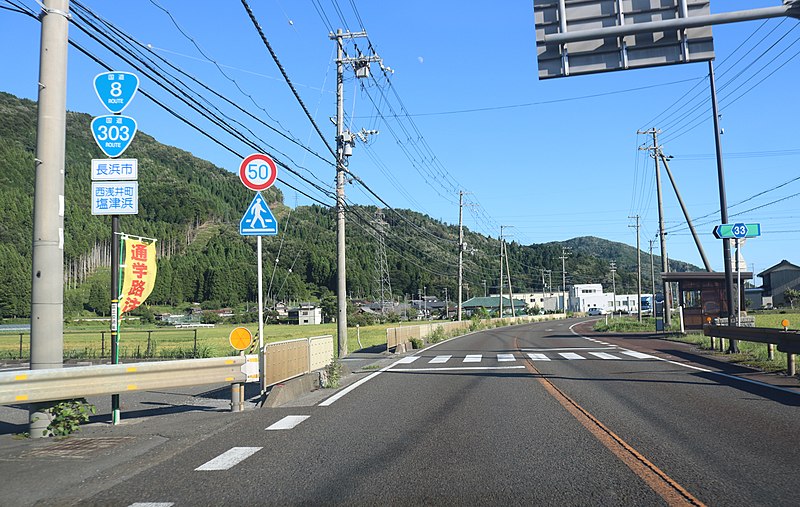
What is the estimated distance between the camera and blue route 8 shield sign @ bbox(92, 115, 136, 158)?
9.90 meters

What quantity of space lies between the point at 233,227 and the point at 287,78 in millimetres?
125103

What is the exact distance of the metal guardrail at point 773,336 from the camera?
1398 cm

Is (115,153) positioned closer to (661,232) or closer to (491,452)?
(491,452)

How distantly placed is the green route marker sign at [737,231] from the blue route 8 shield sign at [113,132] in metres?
18.9

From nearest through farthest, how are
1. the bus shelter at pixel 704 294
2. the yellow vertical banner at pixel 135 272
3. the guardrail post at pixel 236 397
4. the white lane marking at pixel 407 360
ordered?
the yellow vertical banner at pixel 135 272 → the guardrail post at pixel 236 397 → the white lane marking at pixel 407 360 → the bus shelter at pixel 704 294

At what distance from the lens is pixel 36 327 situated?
8961mm

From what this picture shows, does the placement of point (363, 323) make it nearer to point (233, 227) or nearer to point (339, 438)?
point (233, 227)

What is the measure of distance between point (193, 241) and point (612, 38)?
422ft

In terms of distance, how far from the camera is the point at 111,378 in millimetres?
9367

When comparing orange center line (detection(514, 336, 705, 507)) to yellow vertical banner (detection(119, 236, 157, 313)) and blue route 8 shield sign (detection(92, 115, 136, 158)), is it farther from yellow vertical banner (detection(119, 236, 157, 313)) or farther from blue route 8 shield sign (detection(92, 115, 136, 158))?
blue route 8 shield sign (detection(92, 115, 136, 158))

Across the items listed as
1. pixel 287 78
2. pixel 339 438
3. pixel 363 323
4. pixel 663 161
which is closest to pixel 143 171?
pixel 363 323

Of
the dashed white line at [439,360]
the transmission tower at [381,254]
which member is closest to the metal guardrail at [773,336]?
the dashed white line at [439,360]

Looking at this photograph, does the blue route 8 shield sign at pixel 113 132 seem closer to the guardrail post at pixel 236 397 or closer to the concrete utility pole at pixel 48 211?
the concrete utility pole at pixel 48 211

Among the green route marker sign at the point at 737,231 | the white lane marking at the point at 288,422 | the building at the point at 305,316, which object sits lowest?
the building at the point at 305,316
